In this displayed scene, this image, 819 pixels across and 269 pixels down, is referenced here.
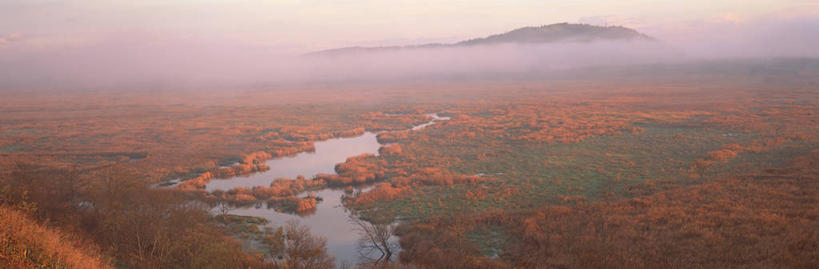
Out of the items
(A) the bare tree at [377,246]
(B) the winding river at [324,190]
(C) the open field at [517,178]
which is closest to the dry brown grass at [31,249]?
(C) the open field at [517,178]

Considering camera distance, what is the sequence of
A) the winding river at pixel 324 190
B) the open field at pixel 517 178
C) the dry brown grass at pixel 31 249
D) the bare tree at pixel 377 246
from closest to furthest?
the dry brown grass at pixel 31 249, the open field at pixel 517 178, the bare tree at pixel 377 246, the winding river at pixel 324 190

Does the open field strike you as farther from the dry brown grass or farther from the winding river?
the dry brown grass

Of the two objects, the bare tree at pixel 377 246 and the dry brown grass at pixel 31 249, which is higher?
the dry brown grass at pixel 31 249

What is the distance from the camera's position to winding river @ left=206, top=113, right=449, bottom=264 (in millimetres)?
26277

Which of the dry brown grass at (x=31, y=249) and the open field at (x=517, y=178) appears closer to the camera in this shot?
the dry brown grass at (x=31, y=249)

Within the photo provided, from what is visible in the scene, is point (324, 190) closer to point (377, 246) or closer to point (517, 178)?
point (377, 246)

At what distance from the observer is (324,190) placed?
36.8 metres

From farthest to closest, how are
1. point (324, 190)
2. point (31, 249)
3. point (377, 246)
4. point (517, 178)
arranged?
point (517, 178)
point (324, 190)
point (377, 246)
point (31, 249)

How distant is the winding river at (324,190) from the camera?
26277 mm

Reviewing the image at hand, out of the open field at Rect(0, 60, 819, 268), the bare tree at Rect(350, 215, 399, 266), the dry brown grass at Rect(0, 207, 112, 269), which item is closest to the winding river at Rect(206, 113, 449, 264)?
the bare tree at Rect(350, 215, 399, 266)

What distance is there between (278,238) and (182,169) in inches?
961

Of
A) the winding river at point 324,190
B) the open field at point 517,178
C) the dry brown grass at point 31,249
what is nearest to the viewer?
the dry brown grass at point 31,249

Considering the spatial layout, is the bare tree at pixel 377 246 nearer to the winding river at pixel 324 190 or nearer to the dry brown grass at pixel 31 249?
the winding river at pixel 324 190

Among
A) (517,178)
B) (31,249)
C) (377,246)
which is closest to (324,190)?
(377,246)
